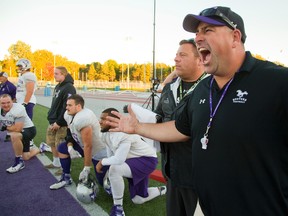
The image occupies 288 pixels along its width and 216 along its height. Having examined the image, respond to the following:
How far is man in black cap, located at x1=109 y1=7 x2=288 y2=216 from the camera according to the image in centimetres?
130

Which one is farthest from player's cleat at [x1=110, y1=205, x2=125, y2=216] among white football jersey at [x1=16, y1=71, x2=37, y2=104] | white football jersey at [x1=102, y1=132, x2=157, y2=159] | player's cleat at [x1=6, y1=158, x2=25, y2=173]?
white football jersey at [x1=16, y1=71, x2=37, y2=104]

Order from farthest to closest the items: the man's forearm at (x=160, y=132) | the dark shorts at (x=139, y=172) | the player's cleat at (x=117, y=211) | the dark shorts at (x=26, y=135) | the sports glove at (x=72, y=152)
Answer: the dark shorts at (x=26, y=135), the sports glove at (x=72, y=152), the dark shorts at (x=139, y=172), the player's cleat at (x=117, y=211), the man's forearm at (x=160, y=132)

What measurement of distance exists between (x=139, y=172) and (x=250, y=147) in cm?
248

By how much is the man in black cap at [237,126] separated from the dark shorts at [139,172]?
2.05 metres

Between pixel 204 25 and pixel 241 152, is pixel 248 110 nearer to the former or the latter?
pixel 241 152

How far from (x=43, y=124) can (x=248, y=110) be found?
33.2 ft

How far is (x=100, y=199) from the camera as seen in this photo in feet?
12.8

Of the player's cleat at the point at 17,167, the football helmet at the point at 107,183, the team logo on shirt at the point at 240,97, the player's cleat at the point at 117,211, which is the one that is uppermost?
the team logo on shirt at the point at 240,97

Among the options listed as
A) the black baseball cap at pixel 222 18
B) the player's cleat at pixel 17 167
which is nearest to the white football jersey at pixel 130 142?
the black baseball cap at pixel 222 18

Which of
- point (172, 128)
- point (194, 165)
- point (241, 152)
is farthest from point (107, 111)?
point (241, 152)

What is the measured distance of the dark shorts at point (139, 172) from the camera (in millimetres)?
3604

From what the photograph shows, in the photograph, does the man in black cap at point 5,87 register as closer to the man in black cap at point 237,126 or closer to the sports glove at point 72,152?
the sports glove at point 72,152

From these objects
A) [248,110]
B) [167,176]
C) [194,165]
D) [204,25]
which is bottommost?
[167,176]

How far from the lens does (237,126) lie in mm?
1348
